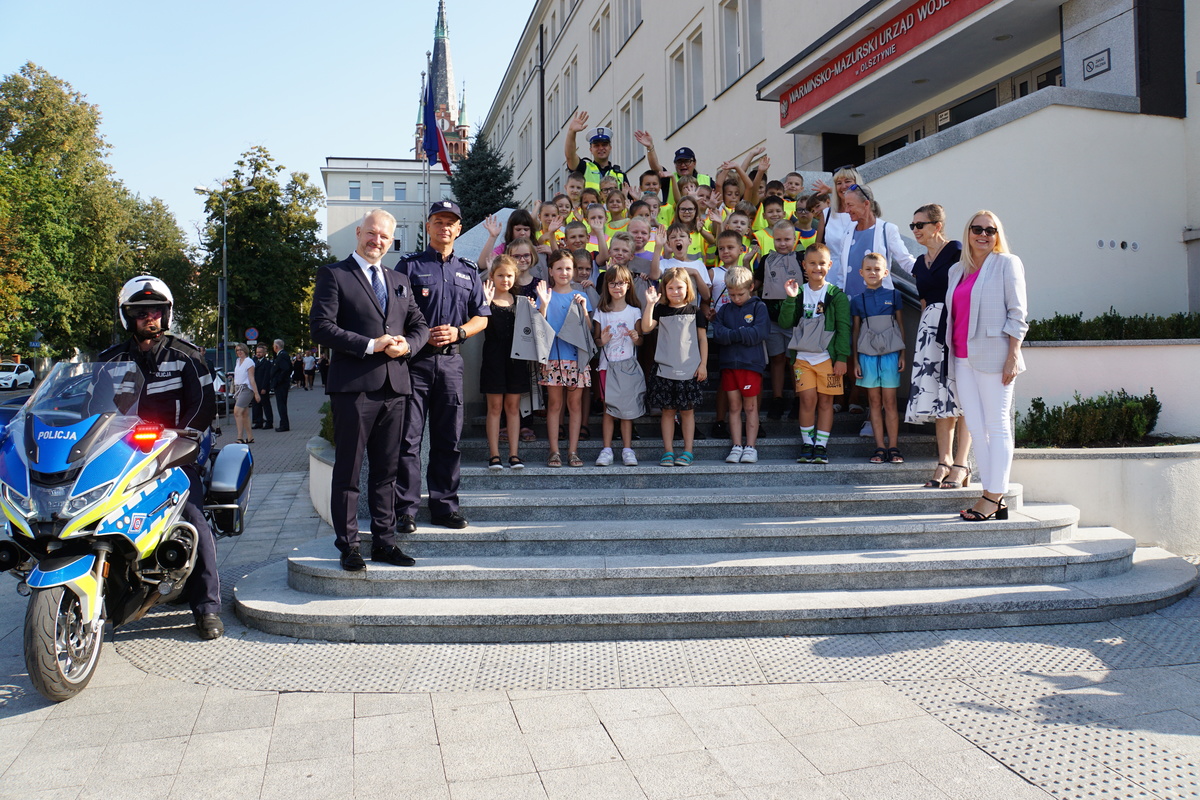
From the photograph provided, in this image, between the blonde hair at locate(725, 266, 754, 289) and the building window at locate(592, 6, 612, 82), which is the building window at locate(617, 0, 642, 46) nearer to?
the building window at locate(592, 6, 612, 82)

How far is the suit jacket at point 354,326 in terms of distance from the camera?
4.77m

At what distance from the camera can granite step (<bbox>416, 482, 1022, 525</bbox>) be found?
18.6ft

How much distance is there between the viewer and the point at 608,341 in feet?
22.0

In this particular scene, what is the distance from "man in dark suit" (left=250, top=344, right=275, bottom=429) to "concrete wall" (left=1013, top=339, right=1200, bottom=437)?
14871mm

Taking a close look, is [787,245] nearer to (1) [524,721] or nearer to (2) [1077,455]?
(2) [1077,455]

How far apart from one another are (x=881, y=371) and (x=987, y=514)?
4.79 ft

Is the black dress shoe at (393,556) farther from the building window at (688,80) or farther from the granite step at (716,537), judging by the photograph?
the building window at (688,80)

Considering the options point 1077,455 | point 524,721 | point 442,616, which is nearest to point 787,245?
point 1077,455

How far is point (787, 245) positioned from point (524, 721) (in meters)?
5.40

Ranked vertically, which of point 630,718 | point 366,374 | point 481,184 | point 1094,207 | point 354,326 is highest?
point 481,184

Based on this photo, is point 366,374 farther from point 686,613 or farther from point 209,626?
point 686,613

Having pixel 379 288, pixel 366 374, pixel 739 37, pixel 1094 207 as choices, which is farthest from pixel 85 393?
pixel 739 37

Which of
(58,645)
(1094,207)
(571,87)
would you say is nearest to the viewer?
(58,645)

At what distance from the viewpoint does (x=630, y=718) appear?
11.7 ft
